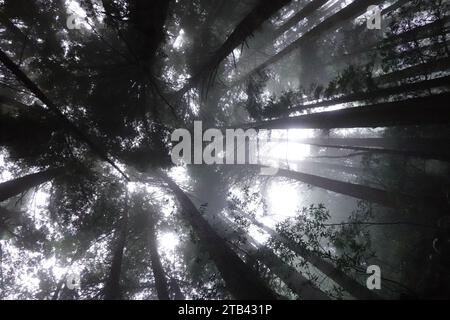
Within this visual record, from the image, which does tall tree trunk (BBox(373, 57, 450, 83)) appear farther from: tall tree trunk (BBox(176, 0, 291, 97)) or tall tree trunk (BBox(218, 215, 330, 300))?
tall tree trunk (BBox(218, 215, 330, 300))

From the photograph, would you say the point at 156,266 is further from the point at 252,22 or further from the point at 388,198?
the point at 252,22

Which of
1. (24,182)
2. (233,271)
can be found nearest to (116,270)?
(24,182)

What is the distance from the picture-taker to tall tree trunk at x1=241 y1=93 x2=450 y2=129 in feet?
19.8

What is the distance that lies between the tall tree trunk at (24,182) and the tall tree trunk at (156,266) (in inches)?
237

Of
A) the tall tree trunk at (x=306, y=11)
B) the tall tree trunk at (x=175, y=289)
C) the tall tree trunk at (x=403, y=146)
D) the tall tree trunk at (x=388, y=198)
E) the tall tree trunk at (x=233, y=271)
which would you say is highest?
the tall tree trunk at (x=306, y=11)

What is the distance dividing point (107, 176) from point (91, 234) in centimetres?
304

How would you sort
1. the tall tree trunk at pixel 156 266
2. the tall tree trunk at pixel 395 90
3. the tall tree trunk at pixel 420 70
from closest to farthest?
1. the tall tree trunk at pixel 395 90
2. the tall tree trunk at pixel 420 70
3. the tall tree trunk at pixel 156 266

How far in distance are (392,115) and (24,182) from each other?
12446 mm

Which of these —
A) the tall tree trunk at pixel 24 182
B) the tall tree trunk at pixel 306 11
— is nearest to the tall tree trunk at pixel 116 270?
the tall tree trunk at pixel 24 182

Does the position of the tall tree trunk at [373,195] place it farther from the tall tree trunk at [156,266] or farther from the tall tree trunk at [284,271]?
the tall tree trunk at [156,266]

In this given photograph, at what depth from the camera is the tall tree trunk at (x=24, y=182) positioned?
1016 centimetres

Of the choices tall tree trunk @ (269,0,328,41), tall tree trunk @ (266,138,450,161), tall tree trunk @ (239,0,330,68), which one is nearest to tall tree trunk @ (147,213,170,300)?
tall tree trunk @ (266,138,450,161)

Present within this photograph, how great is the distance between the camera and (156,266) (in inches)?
538

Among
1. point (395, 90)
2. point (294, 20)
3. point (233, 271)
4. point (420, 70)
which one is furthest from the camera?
point (294, 20)
